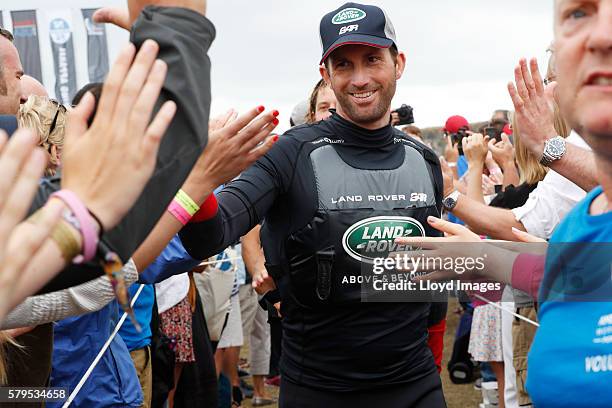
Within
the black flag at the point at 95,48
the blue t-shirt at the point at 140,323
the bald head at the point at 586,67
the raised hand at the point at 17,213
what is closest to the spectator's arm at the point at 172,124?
the raised hand at the point at 17,213

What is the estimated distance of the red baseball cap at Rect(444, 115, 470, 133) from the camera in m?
10.0

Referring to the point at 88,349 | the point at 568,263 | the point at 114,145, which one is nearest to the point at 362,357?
the point at 88,349

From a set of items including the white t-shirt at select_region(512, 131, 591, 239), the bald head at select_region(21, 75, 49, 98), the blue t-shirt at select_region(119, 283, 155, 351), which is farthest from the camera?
the bald head at select_region(21, 75, 49, 98)

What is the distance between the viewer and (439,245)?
2279mm

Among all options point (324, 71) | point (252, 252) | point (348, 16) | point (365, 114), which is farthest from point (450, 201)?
point (252, 252)

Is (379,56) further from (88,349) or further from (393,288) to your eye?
(88,349)

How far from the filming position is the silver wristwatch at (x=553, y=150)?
2.89m

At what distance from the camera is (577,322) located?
1.57m

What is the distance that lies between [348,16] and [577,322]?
7.55 ft

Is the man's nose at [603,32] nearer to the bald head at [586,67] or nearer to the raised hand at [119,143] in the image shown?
the bald head at [586,67]

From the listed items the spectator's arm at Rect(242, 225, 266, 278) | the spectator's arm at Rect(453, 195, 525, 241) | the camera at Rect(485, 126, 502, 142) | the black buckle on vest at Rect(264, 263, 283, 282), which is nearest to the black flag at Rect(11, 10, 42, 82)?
the camera at Rect(485, 126, 502, 142)

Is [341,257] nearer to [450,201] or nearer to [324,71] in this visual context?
[450,201]

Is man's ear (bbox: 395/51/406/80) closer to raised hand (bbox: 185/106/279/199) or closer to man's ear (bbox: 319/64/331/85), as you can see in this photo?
man's ear (bbox: 319/64/331/85)

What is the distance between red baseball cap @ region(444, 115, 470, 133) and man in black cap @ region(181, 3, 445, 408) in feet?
22.1
